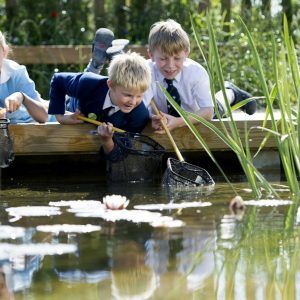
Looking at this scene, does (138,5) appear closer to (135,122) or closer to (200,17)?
(200,17)

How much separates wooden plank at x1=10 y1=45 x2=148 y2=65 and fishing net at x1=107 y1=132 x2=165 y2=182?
3.47 metres

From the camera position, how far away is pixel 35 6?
10289 mm

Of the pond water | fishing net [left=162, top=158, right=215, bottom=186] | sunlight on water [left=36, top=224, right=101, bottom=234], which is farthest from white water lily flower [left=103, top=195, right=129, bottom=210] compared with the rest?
fishing net [left=162, top=158, right=215, bottom=186]

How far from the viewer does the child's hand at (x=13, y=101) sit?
5.54 m

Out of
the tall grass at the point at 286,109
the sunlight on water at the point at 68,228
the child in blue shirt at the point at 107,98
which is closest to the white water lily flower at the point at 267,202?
the tall grass at the point at 286,109

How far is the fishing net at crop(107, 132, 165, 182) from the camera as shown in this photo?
563 cm

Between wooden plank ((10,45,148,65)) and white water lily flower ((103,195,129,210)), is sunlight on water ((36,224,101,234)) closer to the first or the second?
white water lily flower ((103,195,129,210))

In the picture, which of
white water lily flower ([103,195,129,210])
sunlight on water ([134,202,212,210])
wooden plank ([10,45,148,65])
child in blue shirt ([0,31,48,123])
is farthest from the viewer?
wooden plank ([10,45,148,65])

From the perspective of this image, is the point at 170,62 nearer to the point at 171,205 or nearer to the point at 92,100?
the point at 92,100

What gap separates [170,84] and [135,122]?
1.28 feet

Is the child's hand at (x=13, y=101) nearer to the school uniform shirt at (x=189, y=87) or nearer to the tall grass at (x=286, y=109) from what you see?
the school uniform shirt at (x=189, y=87)

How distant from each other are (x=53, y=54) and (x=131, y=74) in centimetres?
390

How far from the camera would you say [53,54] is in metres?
9.17

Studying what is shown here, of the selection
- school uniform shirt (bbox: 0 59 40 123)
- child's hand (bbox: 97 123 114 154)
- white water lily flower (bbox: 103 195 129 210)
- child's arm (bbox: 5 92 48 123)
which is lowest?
white water lily flower (bbox: 103 195 129 210)
